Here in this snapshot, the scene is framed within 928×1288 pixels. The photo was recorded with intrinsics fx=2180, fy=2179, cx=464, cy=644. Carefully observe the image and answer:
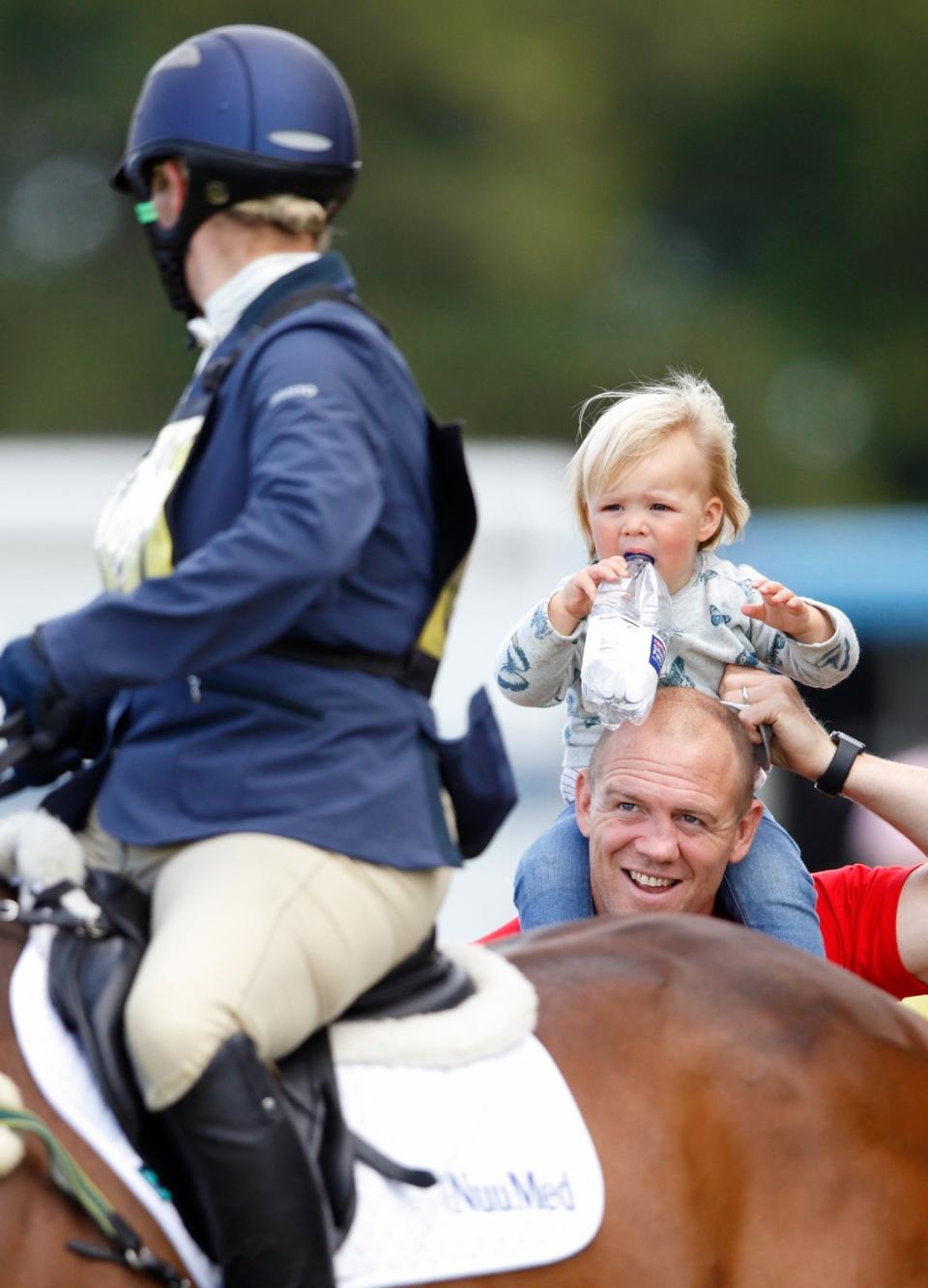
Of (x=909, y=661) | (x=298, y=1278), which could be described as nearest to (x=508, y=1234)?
(x=298, y=1278)

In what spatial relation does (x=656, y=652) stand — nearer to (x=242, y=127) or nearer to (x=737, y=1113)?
(x=737, y=1113)

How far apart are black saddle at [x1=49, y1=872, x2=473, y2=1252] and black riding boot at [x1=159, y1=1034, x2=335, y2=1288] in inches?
2.8

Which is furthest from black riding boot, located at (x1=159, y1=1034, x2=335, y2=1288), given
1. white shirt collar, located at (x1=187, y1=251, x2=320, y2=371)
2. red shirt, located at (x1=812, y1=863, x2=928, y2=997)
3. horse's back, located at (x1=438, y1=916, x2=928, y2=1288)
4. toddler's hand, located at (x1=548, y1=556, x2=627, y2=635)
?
red shirt, located at (x1=812, y1=863, x2=928, y2=997)

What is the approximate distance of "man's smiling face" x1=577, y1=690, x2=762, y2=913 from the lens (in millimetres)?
4641

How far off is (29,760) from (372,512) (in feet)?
2.30

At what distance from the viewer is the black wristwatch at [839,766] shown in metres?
4.69

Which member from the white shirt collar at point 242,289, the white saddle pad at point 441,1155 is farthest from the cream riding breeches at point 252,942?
the white shirt collar at point 242,289

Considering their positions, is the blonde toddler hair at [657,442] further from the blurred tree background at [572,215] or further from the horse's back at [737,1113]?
the blurred tree background at [572,215]

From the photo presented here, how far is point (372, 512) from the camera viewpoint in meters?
3.27

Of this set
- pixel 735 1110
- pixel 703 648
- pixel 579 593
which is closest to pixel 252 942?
pixel 735 1110

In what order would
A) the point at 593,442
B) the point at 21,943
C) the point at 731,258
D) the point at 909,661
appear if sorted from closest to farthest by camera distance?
1. the point at 21,943
2. the point at 593,442
3. the point at 909,661
4. the point at 731,258

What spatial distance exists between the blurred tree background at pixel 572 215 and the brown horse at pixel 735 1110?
55.7ft

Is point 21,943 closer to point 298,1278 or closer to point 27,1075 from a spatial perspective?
point 27,1075

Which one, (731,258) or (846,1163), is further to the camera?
(731,258)
